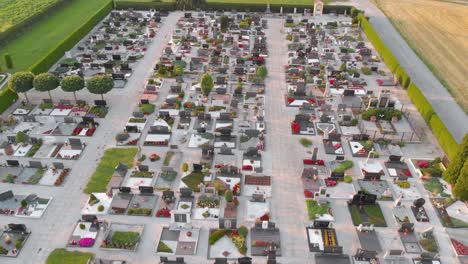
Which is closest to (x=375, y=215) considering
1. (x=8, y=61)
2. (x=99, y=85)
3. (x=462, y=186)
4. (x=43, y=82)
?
(x=462, y=186)

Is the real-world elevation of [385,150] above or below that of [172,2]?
below

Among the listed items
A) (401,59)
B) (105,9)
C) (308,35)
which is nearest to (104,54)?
(105,9)

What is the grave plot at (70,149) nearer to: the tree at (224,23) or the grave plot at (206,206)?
the grave plot at (206,206)

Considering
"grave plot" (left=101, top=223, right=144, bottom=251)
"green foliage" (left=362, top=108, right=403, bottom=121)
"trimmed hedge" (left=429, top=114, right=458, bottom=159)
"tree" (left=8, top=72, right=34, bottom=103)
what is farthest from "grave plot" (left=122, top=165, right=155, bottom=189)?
"trimmed hedge" (left=429, top=114, right=458, bottom=159)

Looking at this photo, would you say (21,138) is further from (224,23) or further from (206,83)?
(224,23)

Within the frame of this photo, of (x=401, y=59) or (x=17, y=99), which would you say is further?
(x=401, y=59)

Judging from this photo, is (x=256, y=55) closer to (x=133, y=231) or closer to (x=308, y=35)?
(x=308, y=35)
